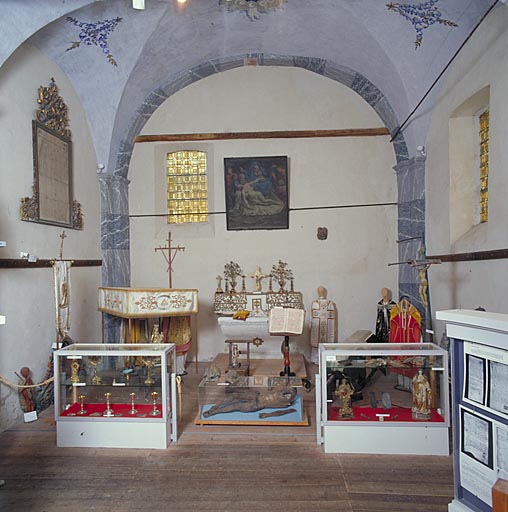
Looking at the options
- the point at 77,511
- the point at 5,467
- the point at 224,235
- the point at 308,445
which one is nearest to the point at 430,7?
the point at 224,235

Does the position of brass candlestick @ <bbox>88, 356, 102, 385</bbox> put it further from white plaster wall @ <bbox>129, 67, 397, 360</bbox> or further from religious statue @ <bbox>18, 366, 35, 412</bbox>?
white plaster wall @ <bbox>129, 67, 397, 360</bbox>

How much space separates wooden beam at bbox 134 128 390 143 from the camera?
875 centimetres

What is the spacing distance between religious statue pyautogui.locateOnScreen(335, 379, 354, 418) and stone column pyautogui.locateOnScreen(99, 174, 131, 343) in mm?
5019

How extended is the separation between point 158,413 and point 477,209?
5.16 metres

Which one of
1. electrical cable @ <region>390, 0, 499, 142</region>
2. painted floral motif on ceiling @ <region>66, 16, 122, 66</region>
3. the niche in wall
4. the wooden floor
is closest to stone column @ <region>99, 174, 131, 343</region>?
painted floral motif on ceiling @ <region>66, 16, 122, 66</region>

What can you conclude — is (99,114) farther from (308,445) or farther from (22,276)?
(308,445)

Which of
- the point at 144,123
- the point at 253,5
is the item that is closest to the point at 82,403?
the point at 144,123

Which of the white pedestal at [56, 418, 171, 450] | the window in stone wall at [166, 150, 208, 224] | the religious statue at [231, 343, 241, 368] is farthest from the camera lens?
the window in stone wall at [166, 150, 208, 224]

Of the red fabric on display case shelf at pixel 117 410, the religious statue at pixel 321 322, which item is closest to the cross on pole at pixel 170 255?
the religious statue at pixel 321 322

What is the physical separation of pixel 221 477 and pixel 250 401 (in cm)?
135

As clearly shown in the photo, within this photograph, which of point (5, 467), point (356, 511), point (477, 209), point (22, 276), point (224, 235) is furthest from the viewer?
point (224, 235)

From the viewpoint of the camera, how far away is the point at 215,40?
26.0ft

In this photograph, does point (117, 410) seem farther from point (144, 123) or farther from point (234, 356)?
point (144, 123)

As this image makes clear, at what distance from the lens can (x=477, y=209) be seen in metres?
6.45
